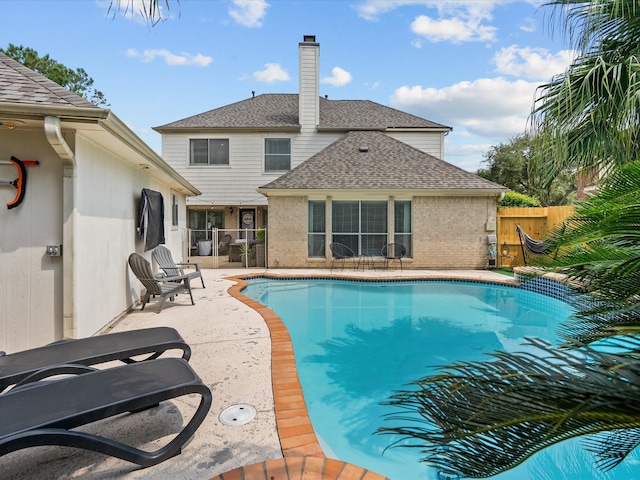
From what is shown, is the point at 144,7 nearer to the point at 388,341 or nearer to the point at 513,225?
the point at 388,341

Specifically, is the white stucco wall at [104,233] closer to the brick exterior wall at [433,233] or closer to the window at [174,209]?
the window at [174,209]

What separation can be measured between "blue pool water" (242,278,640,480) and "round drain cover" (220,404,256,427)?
0.84 m

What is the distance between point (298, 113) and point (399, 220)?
330 inches

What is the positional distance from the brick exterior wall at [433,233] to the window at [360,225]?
1.06 meters

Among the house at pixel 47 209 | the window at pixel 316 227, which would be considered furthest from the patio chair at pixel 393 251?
the house at pixel 47 209

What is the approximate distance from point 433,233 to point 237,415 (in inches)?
448

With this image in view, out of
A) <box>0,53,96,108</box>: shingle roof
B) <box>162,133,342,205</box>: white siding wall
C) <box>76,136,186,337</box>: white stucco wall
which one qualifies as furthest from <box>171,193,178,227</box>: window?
<box>0,53,96,108</box>: shingle roof

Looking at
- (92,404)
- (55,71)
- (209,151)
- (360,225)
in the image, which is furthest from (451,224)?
(55,71)

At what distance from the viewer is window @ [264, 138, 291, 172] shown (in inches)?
661

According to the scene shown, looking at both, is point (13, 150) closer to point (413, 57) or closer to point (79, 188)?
point (79, 188)

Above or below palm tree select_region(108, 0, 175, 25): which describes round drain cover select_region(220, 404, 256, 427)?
below

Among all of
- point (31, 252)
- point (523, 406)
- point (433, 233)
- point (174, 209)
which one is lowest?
point (523, 406)

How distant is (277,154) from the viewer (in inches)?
664

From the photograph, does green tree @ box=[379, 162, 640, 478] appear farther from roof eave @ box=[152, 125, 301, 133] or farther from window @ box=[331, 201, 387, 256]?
roof eave @ box=[152, 125, 301, 133]
